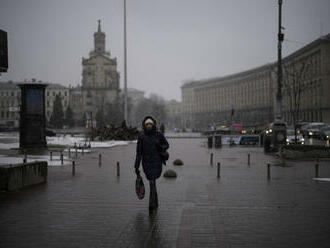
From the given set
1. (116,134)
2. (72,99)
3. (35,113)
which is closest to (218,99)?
(72,99)

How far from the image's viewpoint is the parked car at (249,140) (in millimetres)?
42000

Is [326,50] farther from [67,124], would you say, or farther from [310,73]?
[67,124]

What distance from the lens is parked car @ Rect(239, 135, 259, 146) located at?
138ft

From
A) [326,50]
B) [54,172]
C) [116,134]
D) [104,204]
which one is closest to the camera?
[104,204]

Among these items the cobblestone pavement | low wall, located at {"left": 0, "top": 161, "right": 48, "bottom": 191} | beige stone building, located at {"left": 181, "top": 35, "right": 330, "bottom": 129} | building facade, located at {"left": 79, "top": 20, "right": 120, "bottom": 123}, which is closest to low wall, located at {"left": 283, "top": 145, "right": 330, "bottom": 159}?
the cobblestone pavement

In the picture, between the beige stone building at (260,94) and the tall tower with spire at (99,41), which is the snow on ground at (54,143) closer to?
the beige stone building at (260,94)

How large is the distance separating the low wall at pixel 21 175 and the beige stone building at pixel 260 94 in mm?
37678

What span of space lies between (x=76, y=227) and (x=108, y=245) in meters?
1.45

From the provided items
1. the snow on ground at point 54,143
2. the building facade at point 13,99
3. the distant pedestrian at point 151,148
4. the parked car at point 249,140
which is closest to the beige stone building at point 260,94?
the parked car at point 249,140

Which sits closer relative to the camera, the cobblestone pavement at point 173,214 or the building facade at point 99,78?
the cobblestone pavement at point 173,214

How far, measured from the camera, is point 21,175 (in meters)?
13.0

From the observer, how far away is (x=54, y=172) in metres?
17.7

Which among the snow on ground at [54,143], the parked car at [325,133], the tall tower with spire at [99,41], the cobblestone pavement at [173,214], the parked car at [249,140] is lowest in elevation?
the cobblestone pavement at [173,214]

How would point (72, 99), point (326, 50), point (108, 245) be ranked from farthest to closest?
1. point (72, 99)
2. point (326, 50)
3. point (108, 245)
